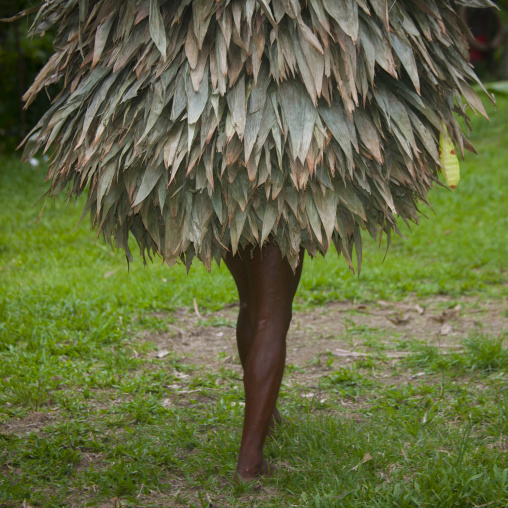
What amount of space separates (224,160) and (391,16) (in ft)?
2.53

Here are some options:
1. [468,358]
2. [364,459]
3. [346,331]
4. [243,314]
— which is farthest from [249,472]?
[346,331]

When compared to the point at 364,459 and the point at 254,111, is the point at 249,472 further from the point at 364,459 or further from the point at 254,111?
the point at 254,111

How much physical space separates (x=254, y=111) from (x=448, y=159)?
837mm

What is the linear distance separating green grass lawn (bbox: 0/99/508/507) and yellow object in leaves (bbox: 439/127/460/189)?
3.47 feet

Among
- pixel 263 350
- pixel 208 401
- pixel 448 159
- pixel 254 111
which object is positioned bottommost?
pixel 208 401

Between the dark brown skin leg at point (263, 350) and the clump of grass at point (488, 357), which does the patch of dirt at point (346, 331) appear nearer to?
the clump of grass at point (488, 357)

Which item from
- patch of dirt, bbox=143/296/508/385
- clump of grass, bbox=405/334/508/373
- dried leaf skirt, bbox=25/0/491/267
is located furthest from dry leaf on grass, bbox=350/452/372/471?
clump of grass, bbox=405/334/508/373

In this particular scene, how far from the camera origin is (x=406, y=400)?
3436 mm

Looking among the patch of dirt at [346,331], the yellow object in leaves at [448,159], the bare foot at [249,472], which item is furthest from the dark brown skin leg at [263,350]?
the patch of dirt at [346,331]

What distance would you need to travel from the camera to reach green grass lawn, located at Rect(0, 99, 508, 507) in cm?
260

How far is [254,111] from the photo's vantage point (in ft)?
7.64

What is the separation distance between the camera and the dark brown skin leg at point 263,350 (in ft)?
8.43

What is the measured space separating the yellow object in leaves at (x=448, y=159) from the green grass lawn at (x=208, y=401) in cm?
106

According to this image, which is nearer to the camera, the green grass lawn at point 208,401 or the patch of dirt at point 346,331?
the green grass lawn at point 208,401
